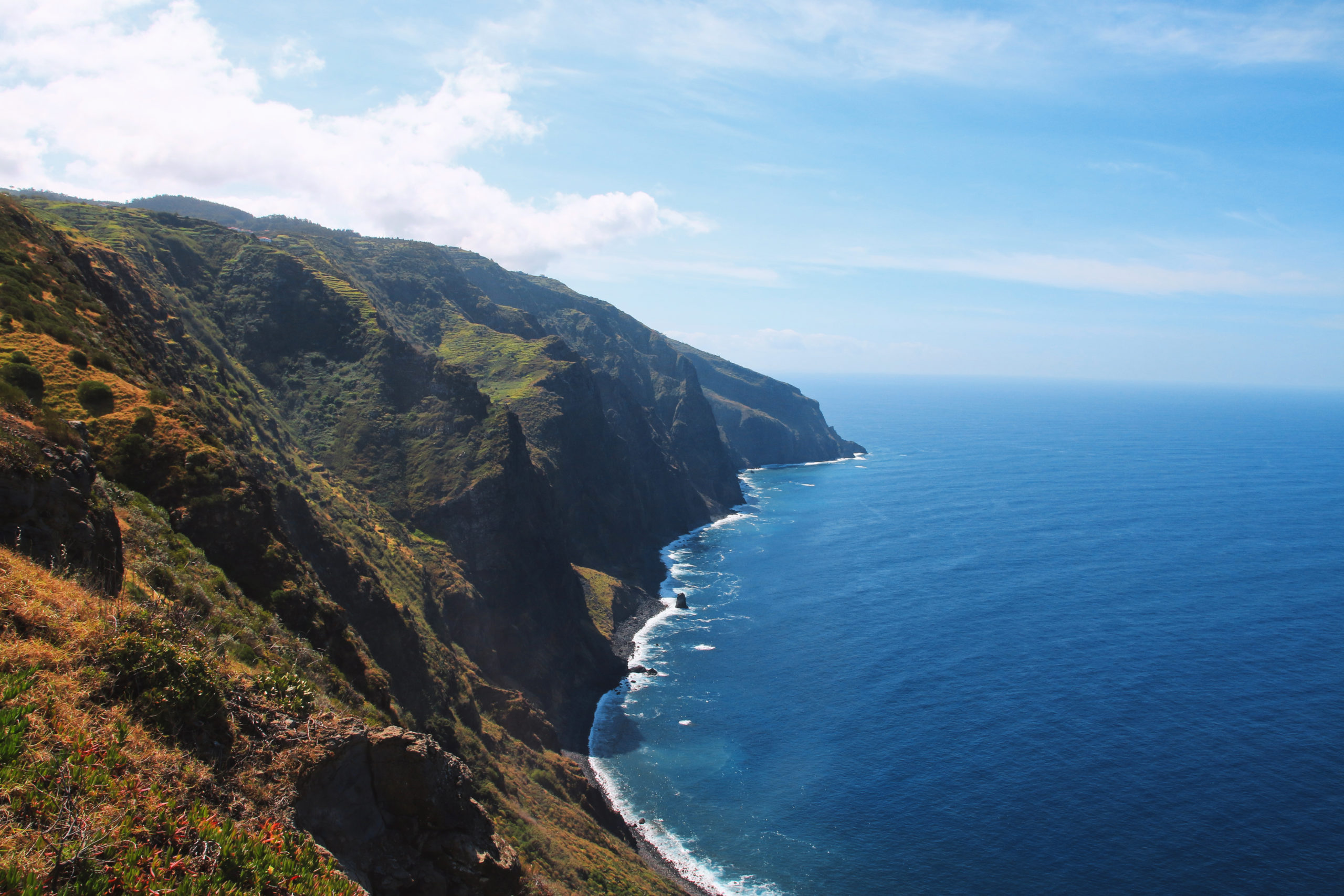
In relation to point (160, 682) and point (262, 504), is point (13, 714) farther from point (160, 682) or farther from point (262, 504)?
point (262, 504)

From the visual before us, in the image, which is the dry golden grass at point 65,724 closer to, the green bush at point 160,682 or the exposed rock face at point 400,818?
the green bush at point 160,682

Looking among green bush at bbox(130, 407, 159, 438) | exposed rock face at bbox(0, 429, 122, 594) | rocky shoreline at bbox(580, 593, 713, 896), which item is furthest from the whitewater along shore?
exposed rock face at bbox(0, 429, 122, 594)

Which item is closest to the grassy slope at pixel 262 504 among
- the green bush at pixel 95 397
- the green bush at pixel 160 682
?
the green bush at pixel 95 397

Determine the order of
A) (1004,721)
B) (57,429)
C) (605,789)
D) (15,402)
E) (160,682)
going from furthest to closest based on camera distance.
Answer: (1004,721)
(605,789)
(57,429)
(15,402)
(160,682)

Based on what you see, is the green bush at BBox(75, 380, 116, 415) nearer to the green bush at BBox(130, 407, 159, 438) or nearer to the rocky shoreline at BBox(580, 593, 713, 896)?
the green bush at BBox(130, 407, 159, 438)

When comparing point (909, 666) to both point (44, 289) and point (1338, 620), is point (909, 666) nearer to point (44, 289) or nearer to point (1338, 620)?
point (1338, 620)

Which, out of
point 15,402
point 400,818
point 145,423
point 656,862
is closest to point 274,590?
point 145,423

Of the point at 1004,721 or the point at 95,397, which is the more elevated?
the point at 95,397
